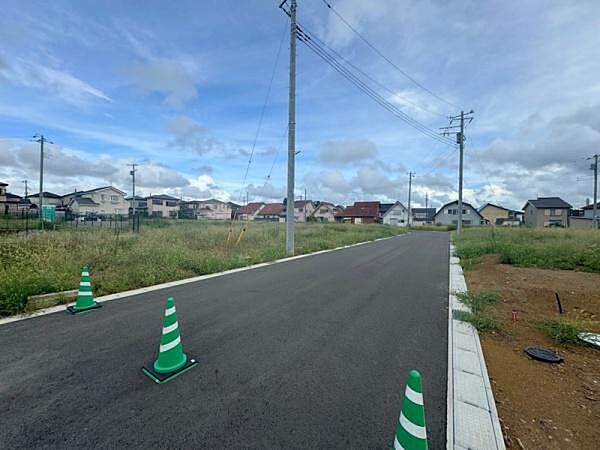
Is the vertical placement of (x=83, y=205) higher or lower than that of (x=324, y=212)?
lower

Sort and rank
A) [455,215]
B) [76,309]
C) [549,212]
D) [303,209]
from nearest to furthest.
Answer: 1. [76,309]
2. [549,212]
3. [455,215]
4. [303,209]

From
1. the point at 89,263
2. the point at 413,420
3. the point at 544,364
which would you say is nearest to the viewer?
the point at 413,420

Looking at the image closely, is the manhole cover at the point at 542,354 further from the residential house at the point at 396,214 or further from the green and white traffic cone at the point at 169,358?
the residential house at the point at 396,214

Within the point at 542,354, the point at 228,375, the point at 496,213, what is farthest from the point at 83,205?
the point at 496,213

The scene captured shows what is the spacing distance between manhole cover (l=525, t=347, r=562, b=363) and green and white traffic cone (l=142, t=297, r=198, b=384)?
357 centimetres

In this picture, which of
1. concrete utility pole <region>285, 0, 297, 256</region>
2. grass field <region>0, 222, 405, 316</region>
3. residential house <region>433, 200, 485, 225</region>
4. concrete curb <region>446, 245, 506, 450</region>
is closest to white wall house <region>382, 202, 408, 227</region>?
residential house <region>433, 200, 485, 225</region>

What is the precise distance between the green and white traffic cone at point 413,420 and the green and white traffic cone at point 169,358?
199cm

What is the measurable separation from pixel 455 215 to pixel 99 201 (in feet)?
220

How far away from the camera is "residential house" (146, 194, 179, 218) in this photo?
57.2m

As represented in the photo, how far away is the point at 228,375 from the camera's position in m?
2.56

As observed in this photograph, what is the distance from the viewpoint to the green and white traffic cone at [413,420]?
146 centimetres

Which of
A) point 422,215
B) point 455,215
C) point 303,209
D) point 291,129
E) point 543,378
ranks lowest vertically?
point 543,378

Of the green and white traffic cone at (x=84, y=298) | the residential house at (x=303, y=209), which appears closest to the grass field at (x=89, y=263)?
the green and white traffic cone at (x=84, y=298)

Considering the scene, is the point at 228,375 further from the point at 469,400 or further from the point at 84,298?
the point at 84,298
